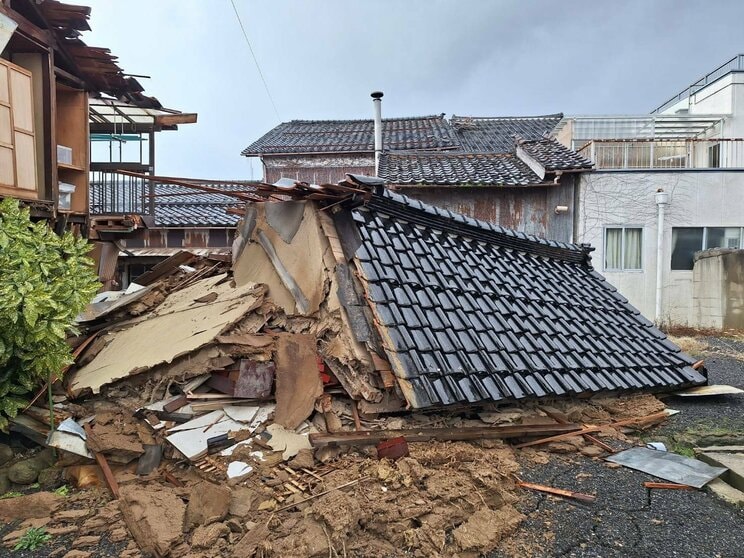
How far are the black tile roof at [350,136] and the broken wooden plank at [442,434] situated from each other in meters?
13.6

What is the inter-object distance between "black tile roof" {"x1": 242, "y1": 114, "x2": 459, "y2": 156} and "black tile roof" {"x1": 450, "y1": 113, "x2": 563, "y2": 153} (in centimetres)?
77

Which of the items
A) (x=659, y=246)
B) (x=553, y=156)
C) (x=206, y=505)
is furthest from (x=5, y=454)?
(x=659, y=246)

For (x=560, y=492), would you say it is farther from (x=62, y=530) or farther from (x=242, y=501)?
(x=62, y=530)

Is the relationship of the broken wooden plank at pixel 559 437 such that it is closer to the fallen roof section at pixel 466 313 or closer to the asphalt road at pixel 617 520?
the asphalt road at pixel 617 520

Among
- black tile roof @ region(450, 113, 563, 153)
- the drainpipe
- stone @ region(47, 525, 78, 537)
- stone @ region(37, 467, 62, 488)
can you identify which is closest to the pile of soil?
stone @ region(47, 525, 78, 537)

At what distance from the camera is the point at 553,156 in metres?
13.0

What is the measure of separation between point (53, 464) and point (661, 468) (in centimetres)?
536

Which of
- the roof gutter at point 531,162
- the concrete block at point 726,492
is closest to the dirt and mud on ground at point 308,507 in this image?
the concrete block at point 726,492

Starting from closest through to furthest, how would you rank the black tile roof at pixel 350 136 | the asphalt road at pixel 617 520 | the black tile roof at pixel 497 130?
the asphalt road at pixel 617 520, the black tile roof at pixel 350 136, the black tile roof at pixel 497 130

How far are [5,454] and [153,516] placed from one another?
213 cm

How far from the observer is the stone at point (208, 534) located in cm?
267

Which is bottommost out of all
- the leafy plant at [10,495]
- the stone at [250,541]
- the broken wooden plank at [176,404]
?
the leafy plant at [10,495]

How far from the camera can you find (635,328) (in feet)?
21.0

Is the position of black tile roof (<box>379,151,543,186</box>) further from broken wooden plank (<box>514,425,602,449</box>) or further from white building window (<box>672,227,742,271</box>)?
broken wooden plank (<box>514,425,602,449</box>)
